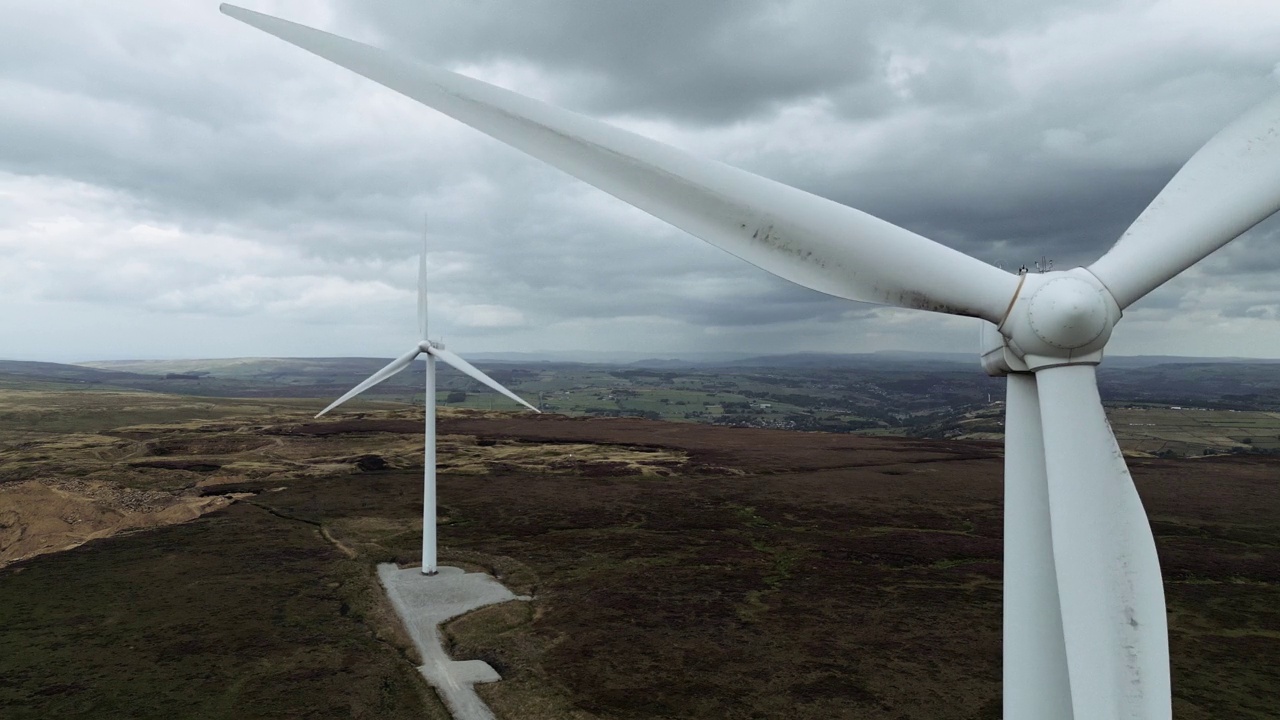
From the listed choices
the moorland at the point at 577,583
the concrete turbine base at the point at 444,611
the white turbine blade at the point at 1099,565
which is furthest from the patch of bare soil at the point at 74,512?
the white turbine blade at the point at 1099,565

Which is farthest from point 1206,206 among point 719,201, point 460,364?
point 460,364

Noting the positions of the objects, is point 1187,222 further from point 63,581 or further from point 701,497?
point 701,497

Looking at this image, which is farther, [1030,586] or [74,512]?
[74,512]

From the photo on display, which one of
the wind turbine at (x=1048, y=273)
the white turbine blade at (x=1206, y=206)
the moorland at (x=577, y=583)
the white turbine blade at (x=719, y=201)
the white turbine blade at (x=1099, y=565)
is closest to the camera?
the white turbine blade at (x=1099, y=565)

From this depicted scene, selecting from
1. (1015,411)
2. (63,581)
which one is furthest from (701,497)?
(1015,411)

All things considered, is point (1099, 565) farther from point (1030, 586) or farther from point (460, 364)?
point (460, 364)

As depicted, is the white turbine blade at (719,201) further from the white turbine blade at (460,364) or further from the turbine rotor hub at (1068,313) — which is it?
the white turbine blade at (460,364)
